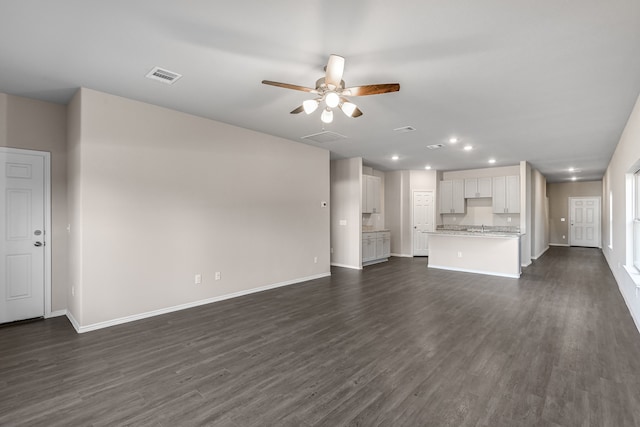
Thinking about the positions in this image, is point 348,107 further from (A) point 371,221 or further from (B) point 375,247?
(A) point 371,221

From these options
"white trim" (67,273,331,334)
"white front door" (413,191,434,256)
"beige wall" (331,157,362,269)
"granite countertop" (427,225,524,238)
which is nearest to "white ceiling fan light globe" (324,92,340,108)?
"white trim" (67,273,331,334)

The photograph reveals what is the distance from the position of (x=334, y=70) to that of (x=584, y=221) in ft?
44.6

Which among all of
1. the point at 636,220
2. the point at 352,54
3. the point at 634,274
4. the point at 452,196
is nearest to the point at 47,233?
the point at 352,54

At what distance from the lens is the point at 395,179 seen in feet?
30.9

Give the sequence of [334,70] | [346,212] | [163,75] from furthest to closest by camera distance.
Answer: [346,212] → [163,75] → [334,70]

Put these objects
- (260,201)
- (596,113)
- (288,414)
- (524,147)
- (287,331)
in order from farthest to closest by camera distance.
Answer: (524,147)
(260,201)
(596,113)
(287,331)
(288,414)

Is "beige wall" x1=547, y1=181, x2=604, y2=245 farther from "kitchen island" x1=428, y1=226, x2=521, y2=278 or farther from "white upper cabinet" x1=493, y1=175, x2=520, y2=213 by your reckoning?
"kitchen island" x1=428, y1=226, x2=521, y2=278

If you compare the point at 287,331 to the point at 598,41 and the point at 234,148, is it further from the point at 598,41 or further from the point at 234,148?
the point at 598,41

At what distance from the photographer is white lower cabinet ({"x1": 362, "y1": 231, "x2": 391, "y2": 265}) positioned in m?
7.70

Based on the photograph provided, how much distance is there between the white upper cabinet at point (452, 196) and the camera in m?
9.22

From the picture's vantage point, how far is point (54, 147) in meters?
3.89

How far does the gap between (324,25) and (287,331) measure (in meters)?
2.98

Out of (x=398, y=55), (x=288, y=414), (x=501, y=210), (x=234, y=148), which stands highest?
(x=398, y=55)

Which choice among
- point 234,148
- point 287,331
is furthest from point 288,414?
point 234,148
